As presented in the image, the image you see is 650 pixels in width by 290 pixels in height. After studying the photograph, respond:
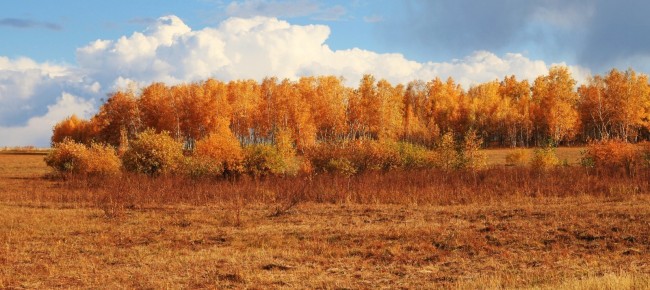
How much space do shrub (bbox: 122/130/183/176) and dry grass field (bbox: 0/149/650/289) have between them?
11051mm

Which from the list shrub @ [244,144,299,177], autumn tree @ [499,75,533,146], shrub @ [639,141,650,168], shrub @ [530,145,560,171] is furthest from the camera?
autumn tree @ [499,75,533,146]

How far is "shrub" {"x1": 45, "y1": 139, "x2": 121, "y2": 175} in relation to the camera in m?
43.1

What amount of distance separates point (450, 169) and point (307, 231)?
18.8 metres

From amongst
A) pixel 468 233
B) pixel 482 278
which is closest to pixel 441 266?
pixel 482 278

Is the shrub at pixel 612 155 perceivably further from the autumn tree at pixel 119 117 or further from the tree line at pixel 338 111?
the autumn tree at pixel 119 117

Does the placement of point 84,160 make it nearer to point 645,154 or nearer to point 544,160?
point 544,160

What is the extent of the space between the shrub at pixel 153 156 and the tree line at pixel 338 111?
25980 mm

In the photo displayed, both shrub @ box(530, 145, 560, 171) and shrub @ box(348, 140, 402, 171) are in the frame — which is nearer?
shrub @ box(530, 145, 560, 171)

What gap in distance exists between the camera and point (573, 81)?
74688 millimetres

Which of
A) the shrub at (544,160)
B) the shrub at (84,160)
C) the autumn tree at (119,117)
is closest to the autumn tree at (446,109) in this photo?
the autumn tree at (119,117)

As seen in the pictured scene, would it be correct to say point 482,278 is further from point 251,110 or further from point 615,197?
point 251,110

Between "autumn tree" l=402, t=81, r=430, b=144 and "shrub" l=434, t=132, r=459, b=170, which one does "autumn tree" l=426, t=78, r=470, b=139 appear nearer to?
"autumn tree" l=402, t=81, r=430, b=144

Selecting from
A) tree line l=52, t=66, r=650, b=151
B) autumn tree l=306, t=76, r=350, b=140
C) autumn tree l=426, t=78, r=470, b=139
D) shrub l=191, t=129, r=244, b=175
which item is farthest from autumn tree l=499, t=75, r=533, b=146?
shrub l=191, t=129, r=244, b=175

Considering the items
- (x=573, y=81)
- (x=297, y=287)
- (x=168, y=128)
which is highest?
(x=573, y=81)
